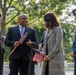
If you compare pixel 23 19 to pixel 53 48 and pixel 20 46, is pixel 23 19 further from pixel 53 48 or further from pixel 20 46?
pixel 53 48

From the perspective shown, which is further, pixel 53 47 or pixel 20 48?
pixel 20 48

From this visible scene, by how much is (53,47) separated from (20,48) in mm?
1282

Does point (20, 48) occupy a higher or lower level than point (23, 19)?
lower

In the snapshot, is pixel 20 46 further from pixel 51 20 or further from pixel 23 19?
pixel 51 20

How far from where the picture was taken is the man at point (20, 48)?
23.9 ft

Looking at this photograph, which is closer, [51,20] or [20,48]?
[51,20]

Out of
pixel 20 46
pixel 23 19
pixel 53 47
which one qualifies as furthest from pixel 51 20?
pixel 20 46

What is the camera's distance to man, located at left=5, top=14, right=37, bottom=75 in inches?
286

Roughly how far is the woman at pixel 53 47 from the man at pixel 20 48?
3.57 ft

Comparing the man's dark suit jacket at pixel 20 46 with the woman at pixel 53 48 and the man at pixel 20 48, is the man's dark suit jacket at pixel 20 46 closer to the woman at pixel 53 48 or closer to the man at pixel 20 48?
the man at pixel 20 48

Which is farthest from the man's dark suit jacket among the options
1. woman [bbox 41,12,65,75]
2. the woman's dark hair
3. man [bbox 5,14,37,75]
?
the woman's dark hair

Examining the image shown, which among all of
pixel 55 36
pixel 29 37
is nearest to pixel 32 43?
pixel 29 37

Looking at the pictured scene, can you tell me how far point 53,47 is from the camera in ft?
20.5

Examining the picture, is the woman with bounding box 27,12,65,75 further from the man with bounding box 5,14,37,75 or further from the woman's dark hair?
the man with bounding box 5,14,37,75
